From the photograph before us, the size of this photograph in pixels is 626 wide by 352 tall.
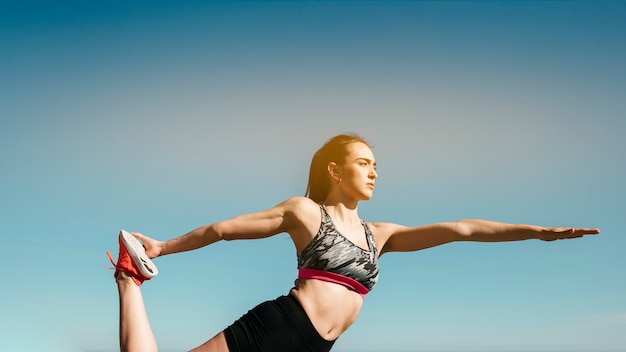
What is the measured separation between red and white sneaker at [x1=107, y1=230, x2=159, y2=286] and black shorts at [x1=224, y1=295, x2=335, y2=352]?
0.87m

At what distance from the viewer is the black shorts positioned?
6.00 m

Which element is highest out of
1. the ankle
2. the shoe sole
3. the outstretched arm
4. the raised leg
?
the outstretched arm

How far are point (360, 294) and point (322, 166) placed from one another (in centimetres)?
136

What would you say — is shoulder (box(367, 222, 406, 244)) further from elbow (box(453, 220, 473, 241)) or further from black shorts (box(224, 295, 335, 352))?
black shorts (box(224, 295, 335, 352))

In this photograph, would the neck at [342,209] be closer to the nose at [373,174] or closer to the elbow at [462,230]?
the nose at [373,174]

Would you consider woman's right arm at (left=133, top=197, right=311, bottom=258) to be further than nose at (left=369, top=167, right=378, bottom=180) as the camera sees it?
No

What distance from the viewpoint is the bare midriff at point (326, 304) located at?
6145mm

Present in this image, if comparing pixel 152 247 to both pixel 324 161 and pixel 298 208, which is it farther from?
pixel 324 161

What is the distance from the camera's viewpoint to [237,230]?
6211 millimetres

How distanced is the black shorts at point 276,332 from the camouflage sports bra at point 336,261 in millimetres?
364

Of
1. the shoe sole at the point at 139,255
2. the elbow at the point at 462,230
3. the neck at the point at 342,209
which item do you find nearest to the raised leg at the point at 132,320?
the shoe sole at the point at 139,255

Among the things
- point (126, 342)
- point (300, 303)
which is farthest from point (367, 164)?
point (126, 342)

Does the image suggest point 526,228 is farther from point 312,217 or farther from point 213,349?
point 213,349

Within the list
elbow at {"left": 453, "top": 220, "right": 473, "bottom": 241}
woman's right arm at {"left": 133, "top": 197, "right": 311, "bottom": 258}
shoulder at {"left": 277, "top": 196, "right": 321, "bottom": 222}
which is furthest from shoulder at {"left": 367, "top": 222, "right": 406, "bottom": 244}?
woman's right arm at {"left": 133, "top": 197, "right": 311, "bottom": 258}
